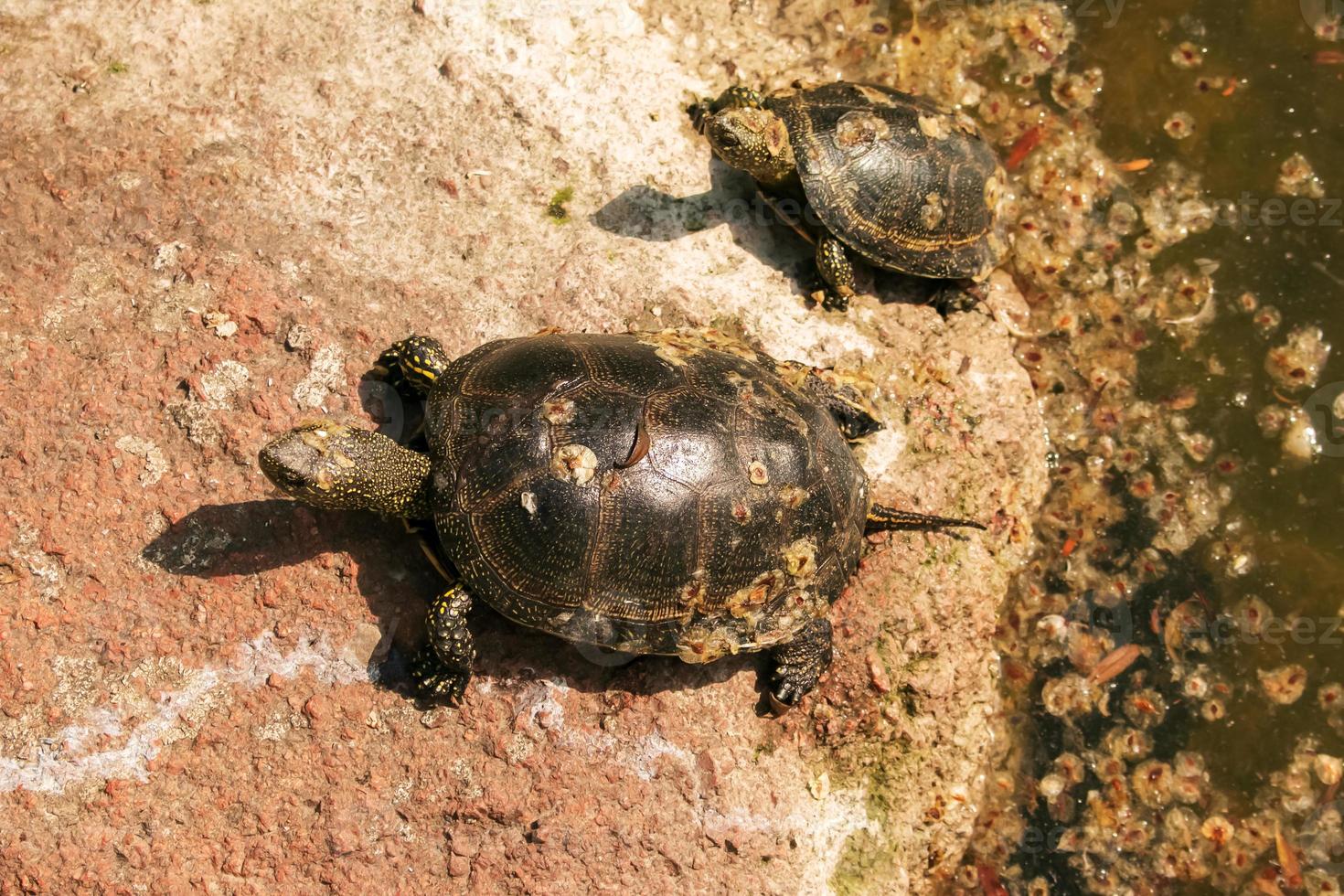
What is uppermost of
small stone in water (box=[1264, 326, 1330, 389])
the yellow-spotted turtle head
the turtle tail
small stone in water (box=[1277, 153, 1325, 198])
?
small stone in water (box=[1277, 153, 1325, 198])

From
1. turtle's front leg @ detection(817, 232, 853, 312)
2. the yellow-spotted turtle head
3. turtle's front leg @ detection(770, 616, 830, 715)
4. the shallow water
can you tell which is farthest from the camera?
turtle's front leg @ detection(817, 232, 853, 312)

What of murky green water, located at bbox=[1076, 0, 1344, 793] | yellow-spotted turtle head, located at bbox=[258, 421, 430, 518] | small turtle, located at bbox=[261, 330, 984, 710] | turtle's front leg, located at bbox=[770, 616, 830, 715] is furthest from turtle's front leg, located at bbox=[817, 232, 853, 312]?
yellow-spotted turtle head, located at bbox=[258, 421, 430, 518]

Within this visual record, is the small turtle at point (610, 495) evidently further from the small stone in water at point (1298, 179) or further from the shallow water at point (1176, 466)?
the small stone in water at point (1298, 179)

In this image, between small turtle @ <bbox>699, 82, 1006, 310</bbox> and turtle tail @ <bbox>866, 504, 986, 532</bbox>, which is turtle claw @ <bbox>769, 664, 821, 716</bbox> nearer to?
turtle tail @ <bbox>866, 504, 986, 532</bbox>

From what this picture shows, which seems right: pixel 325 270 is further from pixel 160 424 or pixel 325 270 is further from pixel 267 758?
pixel 267 758

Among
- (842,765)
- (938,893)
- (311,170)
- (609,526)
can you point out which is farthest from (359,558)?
(938,893)

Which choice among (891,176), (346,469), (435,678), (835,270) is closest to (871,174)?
(891,176)

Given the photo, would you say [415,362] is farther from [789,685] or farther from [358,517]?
[789,685]
